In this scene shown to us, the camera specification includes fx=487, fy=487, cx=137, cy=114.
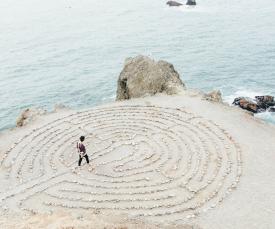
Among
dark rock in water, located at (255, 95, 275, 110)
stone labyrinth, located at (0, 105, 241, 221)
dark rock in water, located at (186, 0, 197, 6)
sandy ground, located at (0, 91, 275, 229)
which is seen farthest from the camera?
dark rock in water, located at (186, 0, 197, 6)

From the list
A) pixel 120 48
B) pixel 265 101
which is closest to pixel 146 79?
pixel 265 101

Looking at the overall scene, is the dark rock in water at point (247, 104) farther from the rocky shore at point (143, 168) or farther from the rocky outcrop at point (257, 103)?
the rocky shore at point (143, 168)

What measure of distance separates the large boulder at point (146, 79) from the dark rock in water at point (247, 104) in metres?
11.2

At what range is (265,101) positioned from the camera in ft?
174

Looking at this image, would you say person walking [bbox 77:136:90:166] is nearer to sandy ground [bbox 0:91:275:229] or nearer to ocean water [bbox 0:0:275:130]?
sandy ground [bbox 0:91:275:229]

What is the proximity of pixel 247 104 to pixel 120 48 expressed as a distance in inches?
1218

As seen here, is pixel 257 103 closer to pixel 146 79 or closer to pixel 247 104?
pixel 247 104

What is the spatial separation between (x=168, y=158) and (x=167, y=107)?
778cm

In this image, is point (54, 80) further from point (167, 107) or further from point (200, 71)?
point (167, 107)

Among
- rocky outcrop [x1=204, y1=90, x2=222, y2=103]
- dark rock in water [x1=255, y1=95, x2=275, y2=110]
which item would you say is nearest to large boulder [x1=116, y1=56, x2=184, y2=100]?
rocky outcrop [x1=204, y1=90, x2=222, y2=103]

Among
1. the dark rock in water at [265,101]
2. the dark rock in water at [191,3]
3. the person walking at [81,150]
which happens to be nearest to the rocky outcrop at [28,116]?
the person walking at [81,150]

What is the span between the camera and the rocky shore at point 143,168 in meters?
24.9

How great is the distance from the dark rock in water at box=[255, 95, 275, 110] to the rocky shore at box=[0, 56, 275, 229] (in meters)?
14.7

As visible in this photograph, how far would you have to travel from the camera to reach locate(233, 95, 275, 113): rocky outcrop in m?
51.8
